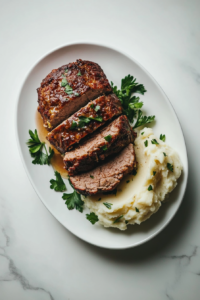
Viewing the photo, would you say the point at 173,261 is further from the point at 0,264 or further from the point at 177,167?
the point at 0,264

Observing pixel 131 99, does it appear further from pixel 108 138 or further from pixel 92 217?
pixel 92 217

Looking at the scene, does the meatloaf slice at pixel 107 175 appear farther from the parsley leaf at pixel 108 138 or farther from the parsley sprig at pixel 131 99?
the parsley sprig at pixel 131 99

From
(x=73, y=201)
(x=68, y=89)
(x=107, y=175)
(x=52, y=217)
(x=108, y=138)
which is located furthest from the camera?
(x=52, y=217)

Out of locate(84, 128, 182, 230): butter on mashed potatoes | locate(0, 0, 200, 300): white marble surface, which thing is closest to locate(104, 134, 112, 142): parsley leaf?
locate(84, 128, 182, 230): butter on mashed potatoes

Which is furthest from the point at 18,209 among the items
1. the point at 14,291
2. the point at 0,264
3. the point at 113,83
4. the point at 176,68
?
the point at 176,68

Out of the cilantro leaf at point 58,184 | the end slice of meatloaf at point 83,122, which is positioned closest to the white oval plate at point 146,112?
the cilantro leaf at point 58,184

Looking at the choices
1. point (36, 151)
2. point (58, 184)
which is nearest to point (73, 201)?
point (58, 184)
